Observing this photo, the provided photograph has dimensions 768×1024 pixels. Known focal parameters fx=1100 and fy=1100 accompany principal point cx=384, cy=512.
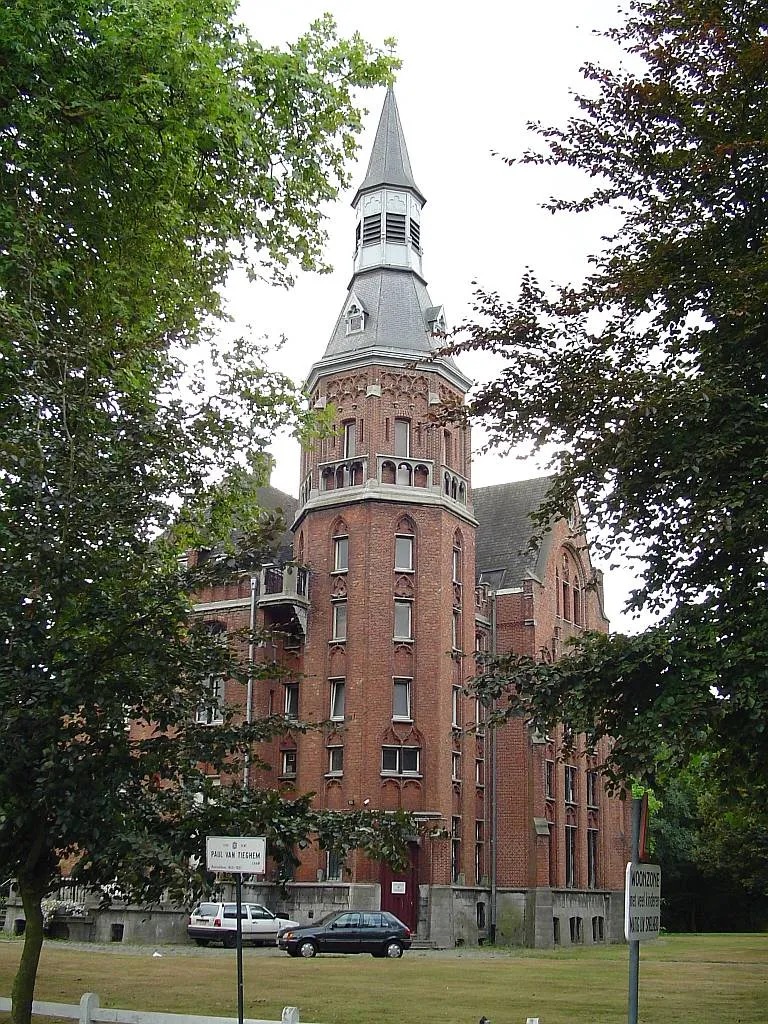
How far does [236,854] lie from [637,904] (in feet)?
13.8

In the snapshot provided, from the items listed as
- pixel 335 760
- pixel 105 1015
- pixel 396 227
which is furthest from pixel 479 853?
pixel 105 1015

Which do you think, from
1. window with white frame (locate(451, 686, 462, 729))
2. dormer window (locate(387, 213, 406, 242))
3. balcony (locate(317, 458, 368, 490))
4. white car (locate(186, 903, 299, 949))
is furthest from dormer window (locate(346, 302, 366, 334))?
white car (locate(186, 903, 299, 949))

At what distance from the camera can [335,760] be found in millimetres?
37938

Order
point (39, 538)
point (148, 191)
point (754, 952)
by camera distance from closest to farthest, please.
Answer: point (39, 538)
point (148, 191)
point (754, 952)

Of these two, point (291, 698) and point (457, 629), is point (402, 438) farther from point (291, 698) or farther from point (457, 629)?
point (291, 698)

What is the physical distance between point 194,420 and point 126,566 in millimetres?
3588

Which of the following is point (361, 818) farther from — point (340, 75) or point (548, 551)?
point (548, 551)

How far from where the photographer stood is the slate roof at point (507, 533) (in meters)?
46.2

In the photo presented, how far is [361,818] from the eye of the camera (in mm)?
12109

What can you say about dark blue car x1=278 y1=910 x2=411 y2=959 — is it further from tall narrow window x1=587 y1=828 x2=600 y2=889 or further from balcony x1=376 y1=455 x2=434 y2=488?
tall narrow window x1=587 y1=828 x2=600 y2=889

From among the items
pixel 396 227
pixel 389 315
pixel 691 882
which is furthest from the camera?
pixel 691 882

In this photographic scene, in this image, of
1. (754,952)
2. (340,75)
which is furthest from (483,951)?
(340,75)

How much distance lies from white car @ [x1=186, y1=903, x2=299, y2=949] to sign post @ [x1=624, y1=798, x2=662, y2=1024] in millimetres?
27142

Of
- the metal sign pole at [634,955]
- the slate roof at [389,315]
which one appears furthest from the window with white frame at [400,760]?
the metal sign pole at [634,955]
